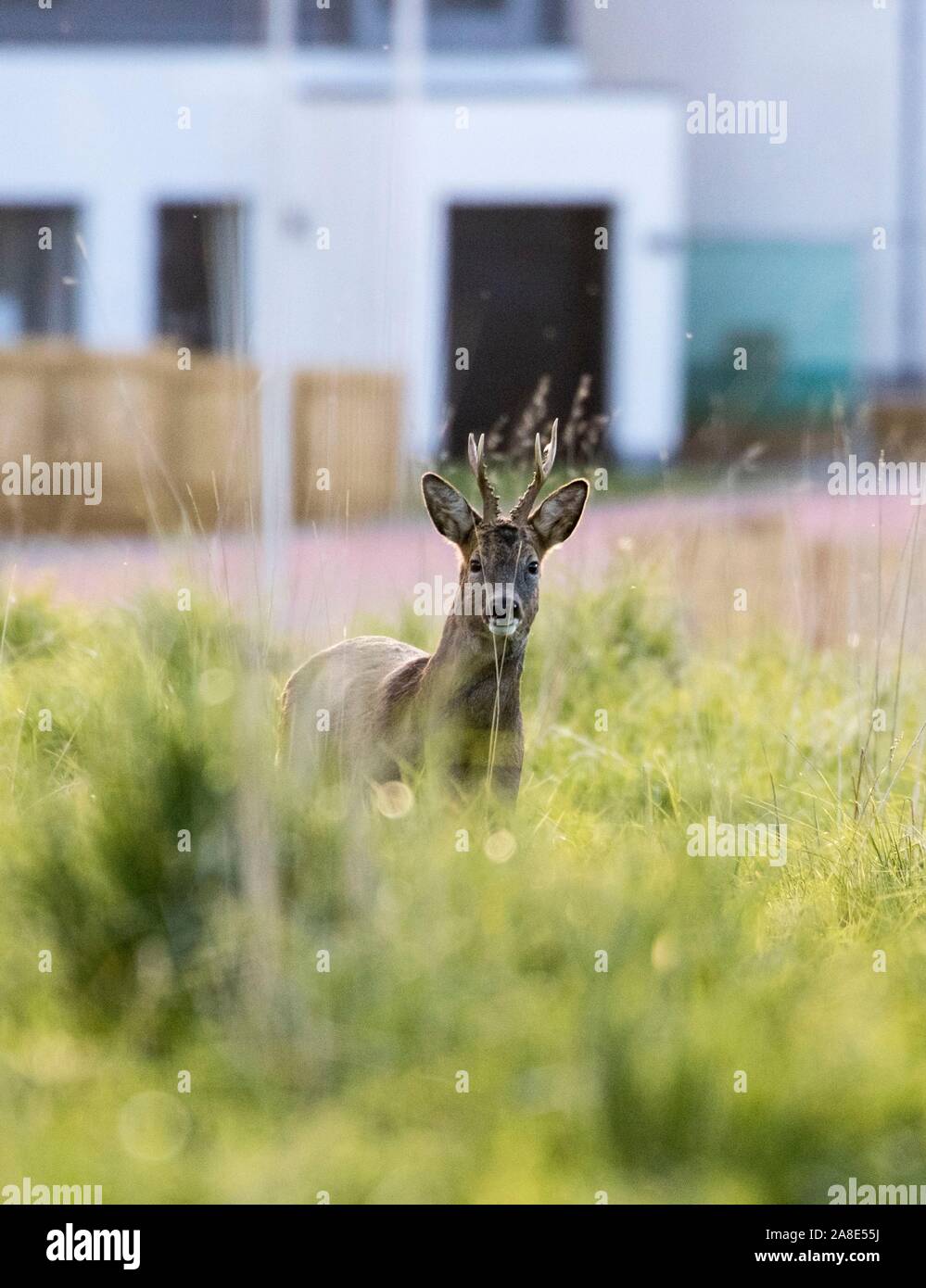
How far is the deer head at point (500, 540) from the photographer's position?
497 cm

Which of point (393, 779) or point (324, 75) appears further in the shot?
point (324, 75)

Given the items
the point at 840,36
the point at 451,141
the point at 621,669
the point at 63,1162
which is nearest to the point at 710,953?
the point at 63,1162

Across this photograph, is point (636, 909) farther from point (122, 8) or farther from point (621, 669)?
point (122, 8)

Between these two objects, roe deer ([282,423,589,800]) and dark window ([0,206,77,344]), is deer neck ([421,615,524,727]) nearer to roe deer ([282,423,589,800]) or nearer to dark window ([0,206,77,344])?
roe deer ([282,423,589,800])

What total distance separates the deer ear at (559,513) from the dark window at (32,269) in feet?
60.3

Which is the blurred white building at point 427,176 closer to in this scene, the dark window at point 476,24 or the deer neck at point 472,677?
the dark window at point 476,24

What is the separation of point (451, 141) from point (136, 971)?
2135 centimetres

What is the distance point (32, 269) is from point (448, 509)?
1908cm

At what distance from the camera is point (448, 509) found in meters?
5.15

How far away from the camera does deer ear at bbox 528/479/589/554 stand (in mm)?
5113

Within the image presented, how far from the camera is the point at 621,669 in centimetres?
746

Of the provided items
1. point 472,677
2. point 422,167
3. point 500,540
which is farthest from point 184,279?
point 472,677

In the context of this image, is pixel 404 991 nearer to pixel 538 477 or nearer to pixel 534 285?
pixel 538 477
